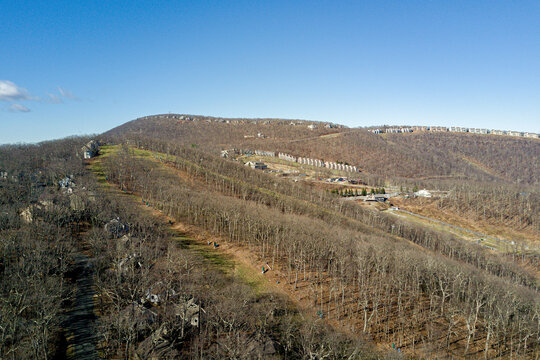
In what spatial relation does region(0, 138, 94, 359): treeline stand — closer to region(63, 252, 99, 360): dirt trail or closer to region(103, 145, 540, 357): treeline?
region(63, 252, 99, 360): dirt trail

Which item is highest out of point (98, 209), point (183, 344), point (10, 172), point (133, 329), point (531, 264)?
point (10, 172)

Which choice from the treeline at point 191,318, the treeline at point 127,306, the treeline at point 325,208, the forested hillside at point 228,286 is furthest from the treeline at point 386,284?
the treeline at point 127,306

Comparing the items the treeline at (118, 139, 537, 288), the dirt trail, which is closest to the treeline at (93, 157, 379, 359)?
the dirt trail

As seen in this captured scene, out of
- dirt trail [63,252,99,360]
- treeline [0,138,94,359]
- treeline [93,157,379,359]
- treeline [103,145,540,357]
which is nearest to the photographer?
treeline [0,138,94,359]

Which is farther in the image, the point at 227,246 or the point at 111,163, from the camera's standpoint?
the point at 111,163

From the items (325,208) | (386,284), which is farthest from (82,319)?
(325,208)

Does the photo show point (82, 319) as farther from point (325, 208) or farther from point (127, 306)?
point (325, 208)

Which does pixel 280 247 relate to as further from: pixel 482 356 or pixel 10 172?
pixel 10 172

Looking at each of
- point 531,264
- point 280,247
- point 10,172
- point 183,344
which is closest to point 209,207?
point 280,247
